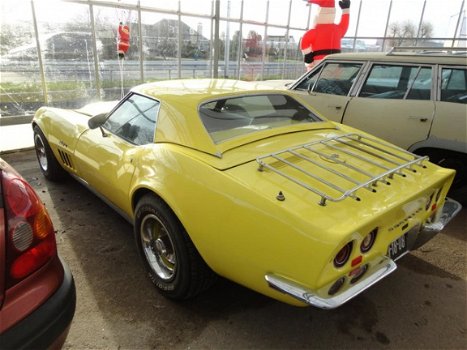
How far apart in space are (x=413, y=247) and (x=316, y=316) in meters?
0.80

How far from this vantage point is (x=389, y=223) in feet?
6.32

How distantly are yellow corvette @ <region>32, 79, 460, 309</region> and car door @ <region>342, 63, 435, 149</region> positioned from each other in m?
1.28


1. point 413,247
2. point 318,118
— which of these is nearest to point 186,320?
point 413,247

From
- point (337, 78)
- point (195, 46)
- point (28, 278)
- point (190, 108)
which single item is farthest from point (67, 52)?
point (28, 278)

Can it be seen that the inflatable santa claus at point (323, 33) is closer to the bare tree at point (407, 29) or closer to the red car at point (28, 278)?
the red car at point (28, 278)

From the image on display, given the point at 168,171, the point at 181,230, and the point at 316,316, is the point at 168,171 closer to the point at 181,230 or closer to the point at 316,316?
the point at 181,230

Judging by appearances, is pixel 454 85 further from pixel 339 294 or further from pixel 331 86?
pixel 339 294

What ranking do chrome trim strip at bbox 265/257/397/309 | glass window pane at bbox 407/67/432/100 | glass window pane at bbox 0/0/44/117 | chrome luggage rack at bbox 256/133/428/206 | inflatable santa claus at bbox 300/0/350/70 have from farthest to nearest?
A: 1. inflatable santa claus at bbox 300/0/350/70
2. glass window pane at bbox 0/0/44/117
3. glass window pane at bbox 407/67/432/100
4. chrome luggage rack at bbox 256/133/428/206
5. chrome trim strip at bbox 265/257/397/309

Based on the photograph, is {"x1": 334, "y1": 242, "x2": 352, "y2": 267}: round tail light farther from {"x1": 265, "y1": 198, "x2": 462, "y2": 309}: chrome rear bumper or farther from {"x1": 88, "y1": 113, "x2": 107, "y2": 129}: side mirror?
{"x1": 88, "y1": 113, "x2": 107, "y2": 129}: side mirror

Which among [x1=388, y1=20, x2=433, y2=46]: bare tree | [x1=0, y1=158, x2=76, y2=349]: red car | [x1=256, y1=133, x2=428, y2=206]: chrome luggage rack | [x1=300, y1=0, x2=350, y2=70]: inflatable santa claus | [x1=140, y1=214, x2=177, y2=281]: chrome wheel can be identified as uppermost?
[x1=388, y1=20, x2=433, y2=46]: bare tree

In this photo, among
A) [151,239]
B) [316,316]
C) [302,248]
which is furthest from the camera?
[151,239]

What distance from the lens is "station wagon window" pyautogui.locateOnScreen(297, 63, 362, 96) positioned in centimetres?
466

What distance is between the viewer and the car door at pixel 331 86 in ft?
15.1

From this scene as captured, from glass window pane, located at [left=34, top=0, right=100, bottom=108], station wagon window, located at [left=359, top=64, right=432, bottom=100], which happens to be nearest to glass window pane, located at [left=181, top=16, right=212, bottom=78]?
glass window pane, located at [left=34, top=0, right=100, bottom=108]
